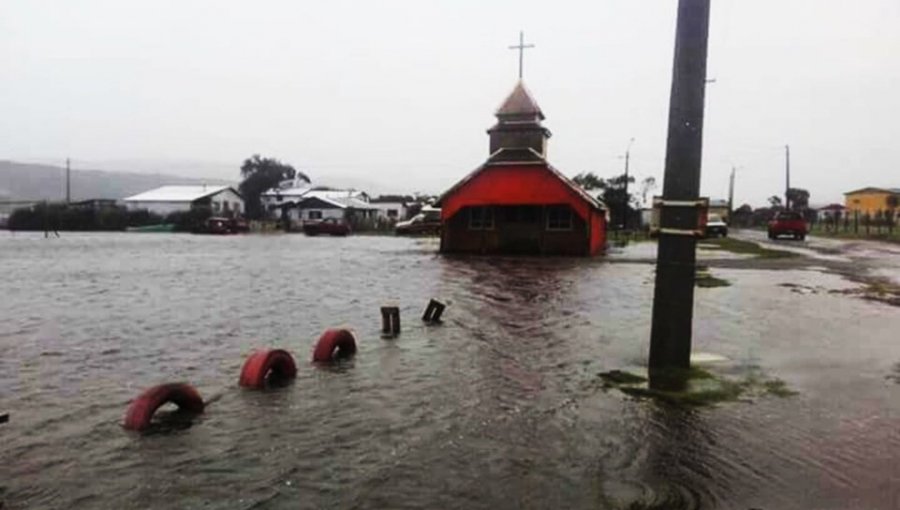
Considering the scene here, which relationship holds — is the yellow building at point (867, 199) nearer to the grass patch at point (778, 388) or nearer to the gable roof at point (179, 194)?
the gable roof at point (179, 194)

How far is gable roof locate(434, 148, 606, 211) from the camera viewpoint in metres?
34.2

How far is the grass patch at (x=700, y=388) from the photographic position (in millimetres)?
7250

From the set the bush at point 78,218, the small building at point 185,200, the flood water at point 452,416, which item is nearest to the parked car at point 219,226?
the bush at point 78,218

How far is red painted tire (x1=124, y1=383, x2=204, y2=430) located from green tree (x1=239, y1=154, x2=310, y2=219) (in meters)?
106

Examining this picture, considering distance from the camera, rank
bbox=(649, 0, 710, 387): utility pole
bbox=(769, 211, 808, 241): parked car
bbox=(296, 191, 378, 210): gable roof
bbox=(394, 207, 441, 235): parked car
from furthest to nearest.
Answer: bbox=(296, 191, 378, 210): gable roof, bbox=(394, 207, 441, 235): parked car, bbox=(769, 211, 808, 241): parked car, bbox=(649, 0, 710, 387): utility pole

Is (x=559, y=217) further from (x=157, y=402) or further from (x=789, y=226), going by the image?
(x=157, y=402)

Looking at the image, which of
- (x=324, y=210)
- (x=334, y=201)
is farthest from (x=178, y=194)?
(x=334, y=201)

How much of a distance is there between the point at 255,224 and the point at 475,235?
187 feet

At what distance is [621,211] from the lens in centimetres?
7500

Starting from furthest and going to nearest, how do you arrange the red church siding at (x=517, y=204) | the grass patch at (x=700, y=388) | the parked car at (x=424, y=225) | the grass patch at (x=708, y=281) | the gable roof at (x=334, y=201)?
the gable roof at (x=334, y=201)
the parked car at (x=424, y=225)
the red church siding at (x=517, y=204)
the grass patch at (x=708, y=281)
the grass patch at (x=700, y=388)

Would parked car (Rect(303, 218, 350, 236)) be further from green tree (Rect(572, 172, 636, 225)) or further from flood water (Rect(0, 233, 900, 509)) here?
flood water (Rect(0, 233, 900, 509))

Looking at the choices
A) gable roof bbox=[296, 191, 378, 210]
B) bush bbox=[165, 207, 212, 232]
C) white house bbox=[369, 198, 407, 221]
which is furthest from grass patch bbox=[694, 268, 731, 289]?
white house bbox=[369, 198, 407, 221]

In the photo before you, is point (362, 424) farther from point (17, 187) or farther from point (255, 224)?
point (17, 187)

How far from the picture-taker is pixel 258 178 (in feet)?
Result: 371
